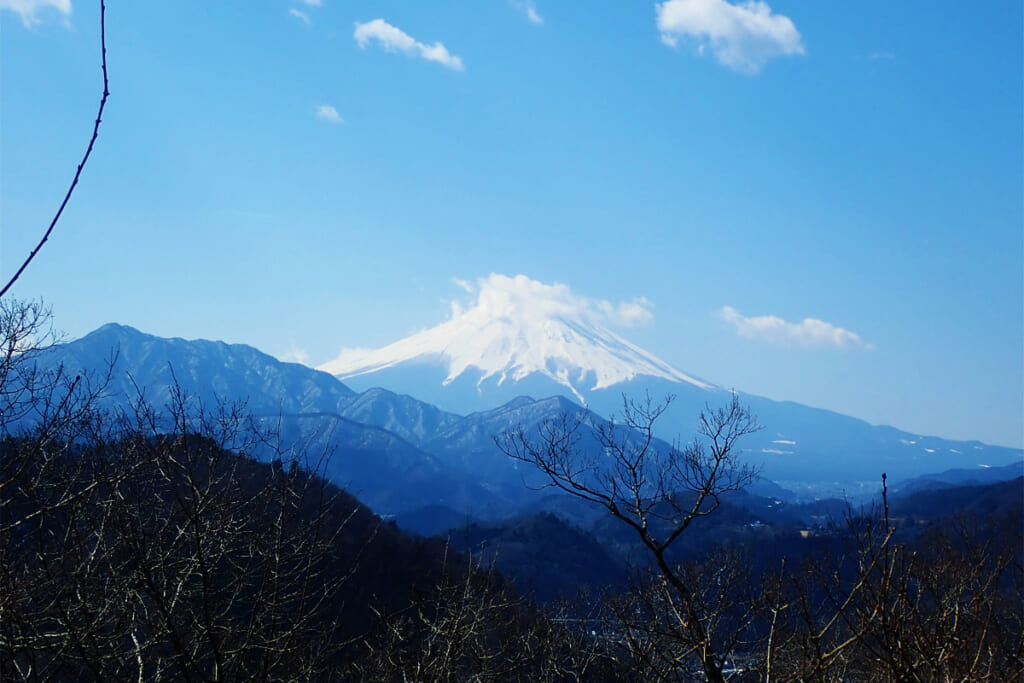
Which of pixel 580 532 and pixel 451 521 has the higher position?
pixel 580 532

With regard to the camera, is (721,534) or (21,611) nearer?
(21,611)

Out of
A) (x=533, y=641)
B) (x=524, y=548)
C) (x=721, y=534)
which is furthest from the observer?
(x=721, y=534)

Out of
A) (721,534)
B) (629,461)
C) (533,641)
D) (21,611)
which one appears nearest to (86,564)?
(21,611)

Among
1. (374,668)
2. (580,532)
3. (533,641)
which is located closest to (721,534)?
(580,532)

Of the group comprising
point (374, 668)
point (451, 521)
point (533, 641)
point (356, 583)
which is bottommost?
point (451, 521)

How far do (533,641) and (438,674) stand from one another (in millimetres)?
14951

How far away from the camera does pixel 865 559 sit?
3.96 m

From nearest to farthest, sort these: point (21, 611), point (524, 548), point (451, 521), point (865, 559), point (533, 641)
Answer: point (865, 559) < point (21, 611) < point (533, 641) < point (524, 548) < point (451, 521)

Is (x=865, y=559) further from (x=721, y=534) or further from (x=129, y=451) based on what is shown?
(x=721, y=534)

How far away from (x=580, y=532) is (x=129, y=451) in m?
116

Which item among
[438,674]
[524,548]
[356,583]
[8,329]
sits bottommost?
[524,548]

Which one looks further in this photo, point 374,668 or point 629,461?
point 374,668

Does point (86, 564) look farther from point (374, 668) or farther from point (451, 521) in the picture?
point (451, 521)

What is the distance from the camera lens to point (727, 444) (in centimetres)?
664
